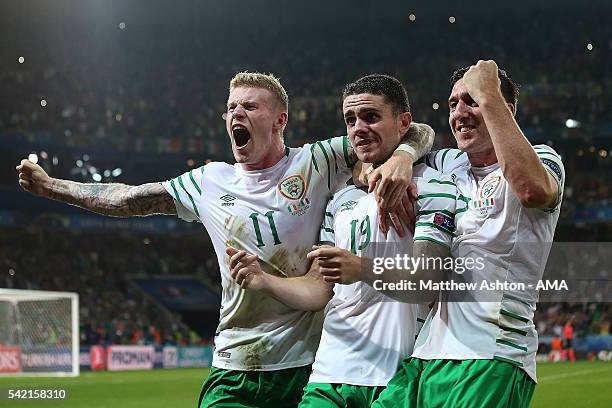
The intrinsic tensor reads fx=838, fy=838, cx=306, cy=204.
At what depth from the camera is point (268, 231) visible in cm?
458

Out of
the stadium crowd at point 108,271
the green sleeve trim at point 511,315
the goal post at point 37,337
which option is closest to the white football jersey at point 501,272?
the green sleeve trim at point 511,315

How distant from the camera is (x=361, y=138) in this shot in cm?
398

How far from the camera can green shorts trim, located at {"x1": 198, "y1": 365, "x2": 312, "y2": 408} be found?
177 inches

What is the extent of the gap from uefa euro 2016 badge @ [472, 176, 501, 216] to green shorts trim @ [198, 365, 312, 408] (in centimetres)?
156

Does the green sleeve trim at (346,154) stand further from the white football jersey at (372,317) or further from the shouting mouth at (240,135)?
the white football jersey at (372,317)

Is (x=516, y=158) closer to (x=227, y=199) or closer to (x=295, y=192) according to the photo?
(x=295, y=192)

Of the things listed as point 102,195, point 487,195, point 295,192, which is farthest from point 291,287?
point 102,195

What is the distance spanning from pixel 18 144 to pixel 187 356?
→ 13.4 meters

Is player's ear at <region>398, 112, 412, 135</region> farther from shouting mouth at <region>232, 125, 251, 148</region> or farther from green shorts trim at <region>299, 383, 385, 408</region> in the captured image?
green shorts trim at <region>299, 383, 385, 408</region>

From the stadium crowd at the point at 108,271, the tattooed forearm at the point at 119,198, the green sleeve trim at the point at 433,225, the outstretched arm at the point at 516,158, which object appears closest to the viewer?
the outstretched arm at the point at 516,158

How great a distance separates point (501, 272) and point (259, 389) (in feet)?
5.51

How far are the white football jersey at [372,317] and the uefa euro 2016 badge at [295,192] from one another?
2.15ft

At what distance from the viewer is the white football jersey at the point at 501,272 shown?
337 centimetres

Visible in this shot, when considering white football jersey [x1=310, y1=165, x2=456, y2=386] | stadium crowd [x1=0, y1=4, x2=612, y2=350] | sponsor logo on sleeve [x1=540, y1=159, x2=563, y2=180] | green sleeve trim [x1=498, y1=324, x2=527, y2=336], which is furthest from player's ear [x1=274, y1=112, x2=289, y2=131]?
stadium crowd [x1=0, y1=4, x2=612, y2=350]
